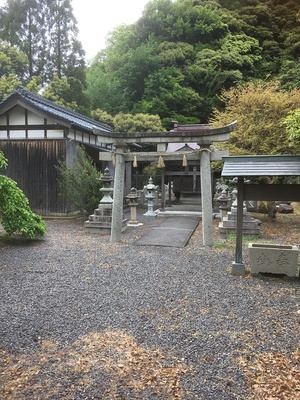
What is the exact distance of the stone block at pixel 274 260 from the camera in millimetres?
5551

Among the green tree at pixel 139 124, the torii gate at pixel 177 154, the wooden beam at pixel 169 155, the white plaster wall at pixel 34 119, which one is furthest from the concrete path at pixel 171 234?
→ the green tree at pixel 139 124

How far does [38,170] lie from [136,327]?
10589mm

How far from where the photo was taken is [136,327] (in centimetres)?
377

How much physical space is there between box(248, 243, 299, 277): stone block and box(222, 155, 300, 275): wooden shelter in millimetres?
269

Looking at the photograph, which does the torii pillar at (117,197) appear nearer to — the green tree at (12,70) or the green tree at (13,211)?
the green tree at (13,211)

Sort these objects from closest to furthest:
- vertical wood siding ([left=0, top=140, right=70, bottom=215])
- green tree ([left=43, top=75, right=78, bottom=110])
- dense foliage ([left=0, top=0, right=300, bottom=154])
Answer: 1. vertical wood siding ([left=0, top=140, right=70, bottom=215])
2. green tree ([left=43, top=75, right=78, bottom=110])
3. dense foliage ([left=0, top=0, right=300, bottom=154])

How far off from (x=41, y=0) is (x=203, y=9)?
43.8 feet

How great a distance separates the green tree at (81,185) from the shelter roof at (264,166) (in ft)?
22.6

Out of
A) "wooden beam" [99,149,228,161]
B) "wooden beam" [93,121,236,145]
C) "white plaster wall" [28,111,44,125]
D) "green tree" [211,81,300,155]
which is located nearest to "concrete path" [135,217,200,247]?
"wooden beam" [99,149,228,161]

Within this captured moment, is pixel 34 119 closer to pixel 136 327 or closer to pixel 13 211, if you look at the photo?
pixel 13 211

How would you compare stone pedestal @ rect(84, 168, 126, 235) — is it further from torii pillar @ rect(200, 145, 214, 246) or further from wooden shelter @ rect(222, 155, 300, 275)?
A: wooden shelter @ rect(222, 155, 300, 275)

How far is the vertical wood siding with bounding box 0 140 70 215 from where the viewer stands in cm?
1284

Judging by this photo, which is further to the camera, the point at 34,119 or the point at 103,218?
the point at 34,119

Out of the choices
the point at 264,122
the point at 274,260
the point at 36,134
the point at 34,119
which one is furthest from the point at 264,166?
the point at 34,119
